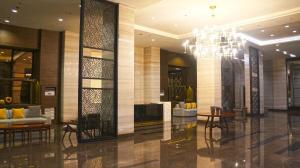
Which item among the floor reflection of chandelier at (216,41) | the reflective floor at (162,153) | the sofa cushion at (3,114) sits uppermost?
the floor reflection of chandelier at (216,41)

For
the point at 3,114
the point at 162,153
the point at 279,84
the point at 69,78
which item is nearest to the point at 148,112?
the point at 69,78

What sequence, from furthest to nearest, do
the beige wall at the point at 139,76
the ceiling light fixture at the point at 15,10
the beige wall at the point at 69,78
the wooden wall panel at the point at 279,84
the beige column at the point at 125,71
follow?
the wooden wall panel at the point at 279,84, the beige wall at the point at 139,76, the beige wall at the point at 69,78, the ceiling light fixture at the point at 15,10, the beige column at the point at 125,71

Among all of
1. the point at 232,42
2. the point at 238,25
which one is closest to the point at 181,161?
the point at 232,42

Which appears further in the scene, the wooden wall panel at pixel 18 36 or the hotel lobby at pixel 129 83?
the wooden wall panel at pixel 18 36

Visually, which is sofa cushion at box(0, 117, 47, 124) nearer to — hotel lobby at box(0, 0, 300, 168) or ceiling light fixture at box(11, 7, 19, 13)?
hotel lobby at box(0, 0, 300, 168)

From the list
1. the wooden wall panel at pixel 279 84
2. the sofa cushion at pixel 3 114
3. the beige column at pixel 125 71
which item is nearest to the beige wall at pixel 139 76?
the beige column at pixel 125 71

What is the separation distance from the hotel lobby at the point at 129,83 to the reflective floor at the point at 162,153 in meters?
0.02

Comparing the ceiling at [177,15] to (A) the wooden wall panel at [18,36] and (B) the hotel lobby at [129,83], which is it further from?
(A) the wooden wall panel at [18,36]

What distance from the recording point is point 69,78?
1263 cm

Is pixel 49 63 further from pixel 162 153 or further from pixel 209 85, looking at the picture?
pixel 162 153

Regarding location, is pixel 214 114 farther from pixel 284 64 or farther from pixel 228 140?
pixel 284 64

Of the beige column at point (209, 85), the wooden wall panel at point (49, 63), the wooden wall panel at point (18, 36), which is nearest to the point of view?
the wooden wall panel at point (18, 36)

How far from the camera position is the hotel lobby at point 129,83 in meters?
6.17

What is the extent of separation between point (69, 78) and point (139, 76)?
5.13 m
